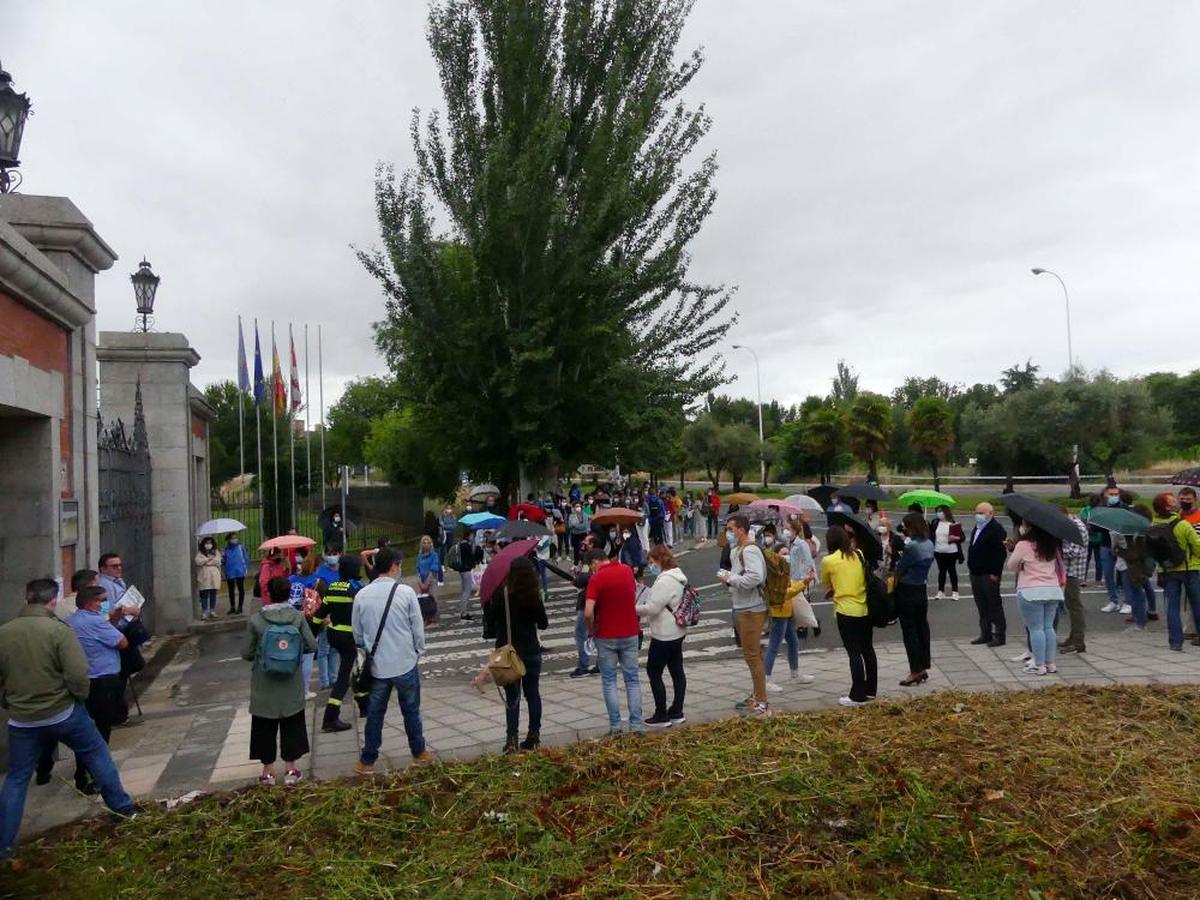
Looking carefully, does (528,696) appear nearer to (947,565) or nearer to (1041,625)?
(1041,625)

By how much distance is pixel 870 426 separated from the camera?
48562 millimetres

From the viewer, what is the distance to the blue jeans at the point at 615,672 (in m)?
7.13

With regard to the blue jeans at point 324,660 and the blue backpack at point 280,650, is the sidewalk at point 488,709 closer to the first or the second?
the blue jeans at point 324,660

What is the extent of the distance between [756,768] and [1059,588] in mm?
4494

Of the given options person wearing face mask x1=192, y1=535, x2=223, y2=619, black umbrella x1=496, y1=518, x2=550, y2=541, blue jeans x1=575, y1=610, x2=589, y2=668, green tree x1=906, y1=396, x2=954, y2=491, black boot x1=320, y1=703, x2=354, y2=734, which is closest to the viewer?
black boot x1=320, y1=703, x2=354, y2=734

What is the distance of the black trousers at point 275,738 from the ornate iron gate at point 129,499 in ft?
20.4

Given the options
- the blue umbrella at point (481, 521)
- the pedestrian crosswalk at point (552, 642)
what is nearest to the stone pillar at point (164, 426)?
the pedestrian crosswalk at point (552, 642)

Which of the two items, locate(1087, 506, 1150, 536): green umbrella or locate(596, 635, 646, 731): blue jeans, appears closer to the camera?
locate(596, 635, 646, 731): blue jeans

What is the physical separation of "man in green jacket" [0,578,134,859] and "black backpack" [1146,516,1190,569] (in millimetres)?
9787

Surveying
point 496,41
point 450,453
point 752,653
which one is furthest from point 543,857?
point 496,41

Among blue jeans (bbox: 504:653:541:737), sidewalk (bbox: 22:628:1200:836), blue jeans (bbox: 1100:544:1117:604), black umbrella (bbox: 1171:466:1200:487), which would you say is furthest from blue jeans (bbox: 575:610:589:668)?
black umbrella (bbox: 1171:466:1200:487)

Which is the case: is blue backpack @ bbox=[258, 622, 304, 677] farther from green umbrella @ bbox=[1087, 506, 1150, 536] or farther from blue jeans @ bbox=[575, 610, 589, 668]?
green umbrella @ bbox=[1087, 506, 1150, 536]

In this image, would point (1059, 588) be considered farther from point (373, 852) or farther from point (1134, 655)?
point (373, 852)

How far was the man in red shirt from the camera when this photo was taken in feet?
23.4
